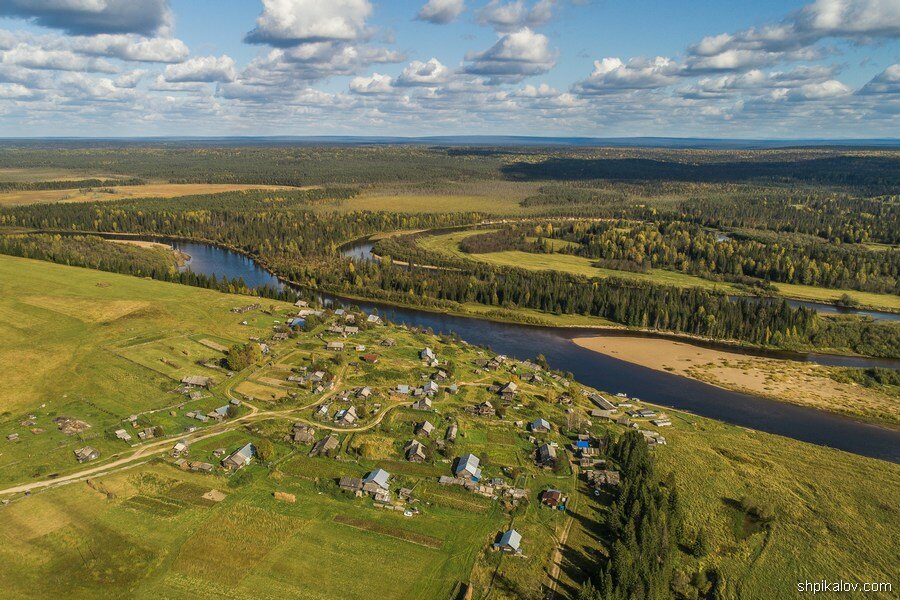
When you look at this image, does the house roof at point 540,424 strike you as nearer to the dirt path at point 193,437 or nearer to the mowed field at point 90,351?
the dirt path at point 193,437

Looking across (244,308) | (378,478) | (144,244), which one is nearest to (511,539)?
(378,478)

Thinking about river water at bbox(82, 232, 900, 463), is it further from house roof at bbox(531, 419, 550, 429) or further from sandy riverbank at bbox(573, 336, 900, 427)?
house roof at bbox(531, 419, 550, 429)

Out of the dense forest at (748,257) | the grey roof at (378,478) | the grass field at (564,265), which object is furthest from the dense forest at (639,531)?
the dense forest at (748,257)

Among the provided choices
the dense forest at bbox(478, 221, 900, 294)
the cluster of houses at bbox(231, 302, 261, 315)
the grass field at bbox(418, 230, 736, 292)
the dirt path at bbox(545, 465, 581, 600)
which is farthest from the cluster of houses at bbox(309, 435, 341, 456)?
the dense forest at bbox(478, 221, 900, 294)

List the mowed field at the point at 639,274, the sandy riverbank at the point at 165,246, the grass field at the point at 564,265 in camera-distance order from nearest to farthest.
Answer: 1. the mowed field at the point at 639,274
2. the grass field at the point at 564,265
3. the sandy riverbank at the point at 165,246

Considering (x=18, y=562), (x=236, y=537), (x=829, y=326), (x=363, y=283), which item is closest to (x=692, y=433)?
(x=236, y=537)
